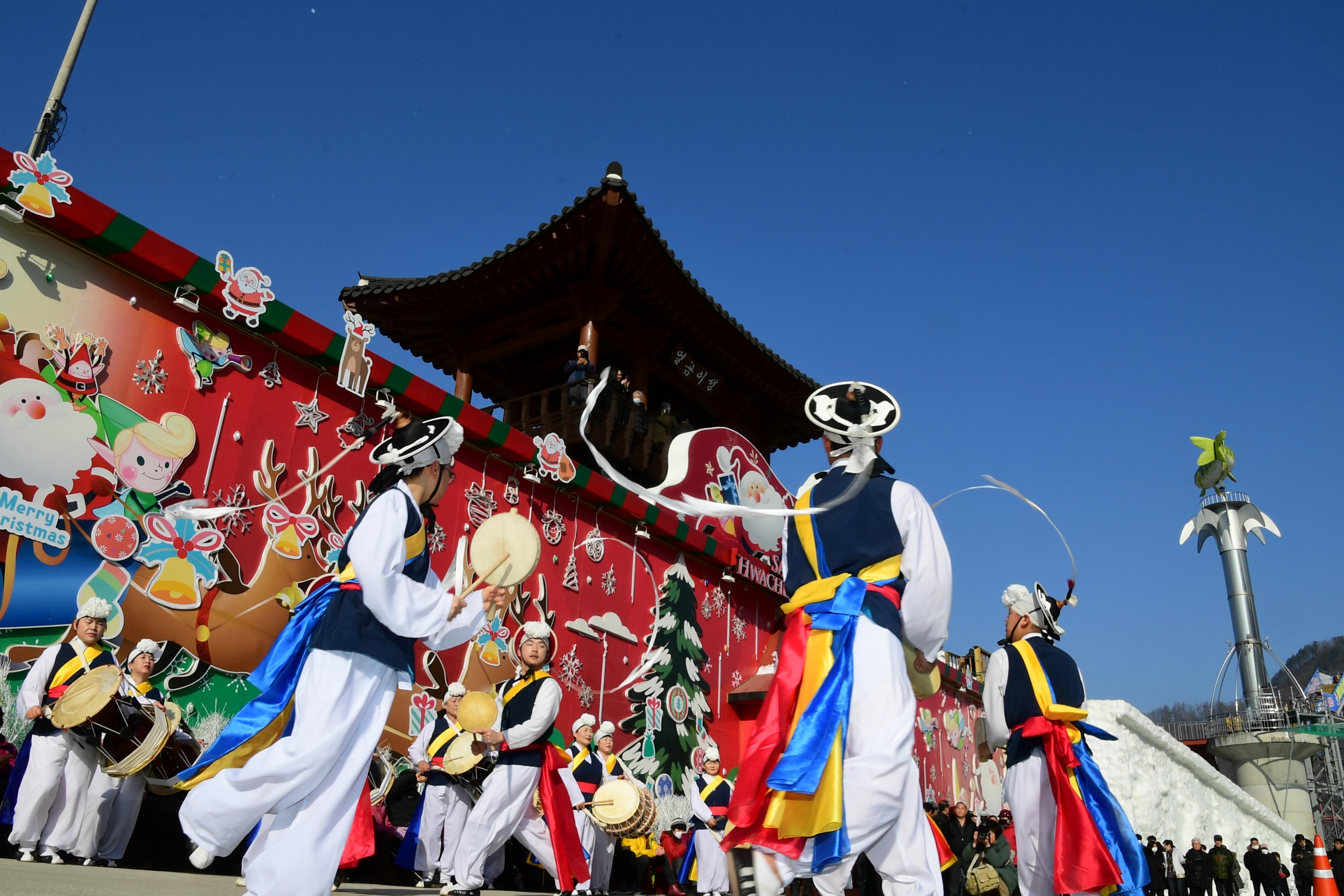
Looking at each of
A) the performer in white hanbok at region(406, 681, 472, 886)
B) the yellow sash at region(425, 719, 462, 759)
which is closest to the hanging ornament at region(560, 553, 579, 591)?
the performer in white hanbok at region(406, 681, 472, 886)

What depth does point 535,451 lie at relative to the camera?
8.28 m

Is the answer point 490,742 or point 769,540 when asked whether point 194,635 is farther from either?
point 769,540

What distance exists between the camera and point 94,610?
4.91 metres

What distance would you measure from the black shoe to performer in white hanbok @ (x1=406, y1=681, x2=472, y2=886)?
141 inches

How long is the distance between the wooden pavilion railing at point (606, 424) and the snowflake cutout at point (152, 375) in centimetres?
501

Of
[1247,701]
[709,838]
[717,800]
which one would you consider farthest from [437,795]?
[1247,701]

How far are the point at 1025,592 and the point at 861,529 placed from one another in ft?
7.66

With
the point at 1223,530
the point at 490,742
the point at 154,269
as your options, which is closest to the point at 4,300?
the point at 154,269

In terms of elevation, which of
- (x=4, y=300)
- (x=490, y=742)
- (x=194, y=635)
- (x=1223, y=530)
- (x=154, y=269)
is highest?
(x=1223, y=530)

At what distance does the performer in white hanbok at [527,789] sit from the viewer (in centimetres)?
536

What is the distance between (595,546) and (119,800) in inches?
180

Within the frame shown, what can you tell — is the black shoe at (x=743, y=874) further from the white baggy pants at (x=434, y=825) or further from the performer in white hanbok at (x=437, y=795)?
the white baggy pants at (x=434, y=825)

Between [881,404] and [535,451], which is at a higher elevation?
[535,451]

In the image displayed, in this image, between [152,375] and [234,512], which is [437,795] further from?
[152,375]
